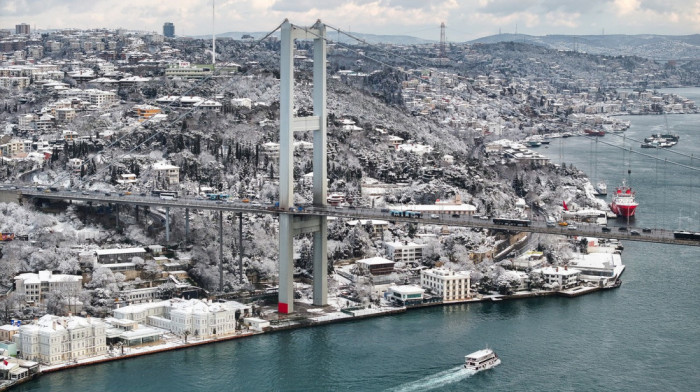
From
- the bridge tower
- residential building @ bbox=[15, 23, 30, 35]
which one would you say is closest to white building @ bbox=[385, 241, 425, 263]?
the bridge tower

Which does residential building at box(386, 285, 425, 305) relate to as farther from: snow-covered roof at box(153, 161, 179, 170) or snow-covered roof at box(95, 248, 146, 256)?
snow-covered roof at box(153, 161, 179, 170)

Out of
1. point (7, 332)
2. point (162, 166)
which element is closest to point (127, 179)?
point (162, 166)

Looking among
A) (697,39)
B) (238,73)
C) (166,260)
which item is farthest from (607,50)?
(166,260)

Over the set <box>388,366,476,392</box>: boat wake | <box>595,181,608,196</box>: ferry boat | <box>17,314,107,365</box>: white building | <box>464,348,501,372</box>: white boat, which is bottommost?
<box>388,366,476,392</box>: boat wake

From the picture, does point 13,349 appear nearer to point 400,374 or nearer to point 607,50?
point 400,374

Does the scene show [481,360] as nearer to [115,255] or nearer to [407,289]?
[407,289]
